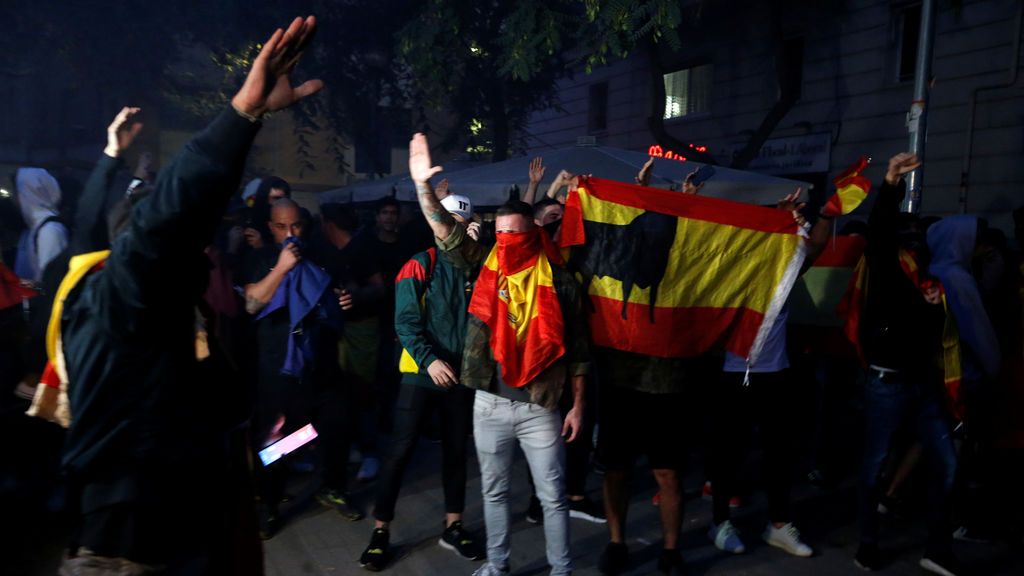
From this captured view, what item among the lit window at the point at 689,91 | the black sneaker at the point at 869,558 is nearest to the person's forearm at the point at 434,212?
the black sneaker at the point at 869,558

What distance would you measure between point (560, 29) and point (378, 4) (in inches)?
173

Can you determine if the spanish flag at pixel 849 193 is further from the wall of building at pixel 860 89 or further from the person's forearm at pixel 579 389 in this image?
the wall of building at pixel 860 89

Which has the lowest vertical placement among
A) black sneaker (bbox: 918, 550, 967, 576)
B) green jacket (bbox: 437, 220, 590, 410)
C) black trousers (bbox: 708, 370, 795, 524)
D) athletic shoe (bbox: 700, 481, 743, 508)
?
athletic shoe (bbox: 700, 481, 743, 508)

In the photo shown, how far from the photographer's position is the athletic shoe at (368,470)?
6.03 metres

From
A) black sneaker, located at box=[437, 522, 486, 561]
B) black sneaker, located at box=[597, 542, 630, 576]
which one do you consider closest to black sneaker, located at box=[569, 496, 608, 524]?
black sneaker, located at box=[597, 542, 630, 576]

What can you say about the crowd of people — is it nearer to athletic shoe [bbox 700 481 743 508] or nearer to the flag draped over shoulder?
athletic shoe [bbox 700 481 743 508]

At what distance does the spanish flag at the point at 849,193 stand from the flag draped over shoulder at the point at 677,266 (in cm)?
23

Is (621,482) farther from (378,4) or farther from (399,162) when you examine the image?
(399,162)

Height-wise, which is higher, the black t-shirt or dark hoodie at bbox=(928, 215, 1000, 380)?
dark hoodie at bbox=(928, 215, 1000, 380)

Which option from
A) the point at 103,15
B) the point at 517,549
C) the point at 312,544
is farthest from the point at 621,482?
the point at 103,15

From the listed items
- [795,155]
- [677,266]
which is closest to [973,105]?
[795,155]

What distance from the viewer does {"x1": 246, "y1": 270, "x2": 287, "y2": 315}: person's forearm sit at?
182 inches

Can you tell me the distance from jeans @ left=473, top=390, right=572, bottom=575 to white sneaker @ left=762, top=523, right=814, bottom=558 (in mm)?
1625

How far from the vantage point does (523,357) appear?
12.5ft
